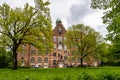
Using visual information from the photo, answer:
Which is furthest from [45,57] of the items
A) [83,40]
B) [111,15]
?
[111,15]

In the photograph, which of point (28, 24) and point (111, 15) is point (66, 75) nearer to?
point (111, 15)

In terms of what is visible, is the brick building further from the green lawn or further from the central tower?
the green lawn

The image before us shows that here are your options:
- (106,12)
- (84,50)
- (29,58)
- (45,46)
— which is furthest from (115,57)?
(106,12)

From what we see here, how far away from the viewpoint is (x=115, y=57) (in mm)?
94062

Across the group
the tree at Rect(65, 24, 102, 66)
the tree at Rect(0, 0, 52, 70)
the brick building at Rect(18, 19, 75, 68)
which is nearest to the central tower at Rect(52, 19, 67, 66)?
the brick building at Rect(18, 19, 75, 68)

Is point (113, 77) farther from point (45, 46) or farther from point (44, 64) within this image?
point (44, 64)

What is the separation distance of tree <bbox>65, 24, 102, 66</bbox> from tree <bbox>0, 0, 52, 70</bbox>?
34513 mm

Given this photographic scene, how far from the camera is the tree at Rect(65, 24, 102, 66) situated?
269ft

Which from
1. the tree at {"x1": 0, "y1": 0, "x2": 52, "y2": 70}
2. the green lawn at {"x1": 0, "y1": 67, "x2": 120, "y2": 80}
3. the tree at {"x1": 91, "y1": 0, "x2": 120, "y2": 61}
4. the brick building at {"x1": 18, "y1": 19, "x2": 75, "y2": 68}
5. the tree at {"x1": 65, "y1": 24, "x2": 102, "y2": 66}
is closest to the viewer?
the green lawn at {"x1": 0, "y1": 67, "x2": 120, "y2": 80}

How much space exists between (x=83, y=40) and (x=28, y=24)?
1455 inches

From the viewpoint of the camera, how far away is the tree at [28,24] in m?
47.8

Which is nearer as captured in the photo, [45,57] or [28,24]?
[28,24]

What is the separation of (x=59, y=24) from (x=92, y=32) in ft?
130

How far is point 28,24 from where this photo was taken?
1919 inches
